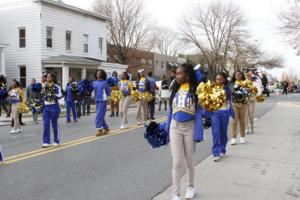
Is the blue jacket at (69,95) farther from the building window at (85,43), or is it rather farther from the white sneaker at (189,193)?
the building window at (85,43)

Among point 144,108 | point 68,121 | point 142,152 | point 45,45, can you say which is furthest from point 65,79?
point 142,152

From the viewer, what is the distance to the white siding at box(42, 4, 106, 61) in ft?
92.7

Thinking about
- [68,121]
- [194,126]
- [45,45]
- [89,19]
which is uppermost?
[89,19]

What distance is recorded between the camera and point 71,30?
3073cm

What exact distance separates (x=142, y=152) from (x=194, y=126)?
3.76 metres

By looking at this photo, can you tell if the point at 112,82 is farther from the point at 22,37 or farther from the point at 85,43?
the point at 85,43

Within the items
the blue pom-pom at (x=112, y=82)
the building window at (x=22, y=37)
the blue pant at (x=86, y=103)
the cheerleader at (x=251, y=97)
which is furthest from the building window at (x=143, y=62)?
the cheerleader at (x=251, y=97)

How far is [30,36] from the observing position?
92.2 ft

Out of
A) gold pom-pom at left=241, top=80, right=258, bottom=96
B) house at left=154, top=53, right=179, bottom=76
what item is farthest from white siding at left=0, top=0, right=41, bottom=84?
house at left=154, top=53, right=179, bottom=76

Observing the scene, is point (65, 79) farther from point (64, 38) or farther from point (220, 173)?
point (220, 173)

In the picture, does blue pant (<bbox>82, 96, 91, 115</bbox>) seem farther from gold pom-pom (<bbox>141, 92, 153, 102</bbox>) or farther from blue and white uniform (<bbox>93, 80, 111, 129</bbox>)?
blue and white uniform (<bbox>93, 80, 111, 129</bbox>)

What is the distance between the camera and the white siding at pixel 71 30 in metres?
28.2

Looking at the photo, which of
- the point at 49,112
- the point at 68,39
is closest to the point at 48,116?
the point at 49,112

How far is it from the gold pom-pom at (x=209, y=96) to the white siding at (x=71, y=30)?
920 inches
